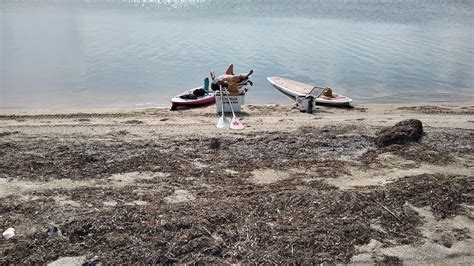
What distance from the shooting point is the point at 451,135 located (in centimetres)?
1056

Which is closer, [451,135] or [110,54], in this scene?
[451,135]

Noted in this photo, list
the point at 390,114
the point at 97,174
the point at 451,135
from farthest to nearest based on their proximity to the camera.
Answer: the point at 390,114 < the point at 451,135 < the point at 97,174

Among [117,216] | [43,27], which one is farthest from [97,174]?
[43,27]

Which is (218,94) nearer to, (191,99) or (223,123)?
(191,99)

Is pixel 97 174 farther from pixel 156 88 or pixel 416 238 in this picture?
pixel 156 88

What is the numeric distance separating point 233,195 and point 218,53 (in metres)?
18.3

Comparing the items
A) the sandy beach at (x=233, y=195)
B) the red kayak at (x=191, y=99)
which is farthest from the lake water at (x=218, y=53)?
the sandy beach at (x=233, y=195)

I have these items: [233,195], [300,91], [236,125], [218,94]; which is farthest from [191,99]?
[233,195]

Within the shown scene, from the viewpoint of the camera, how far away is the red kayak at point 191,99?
14961 millimetres

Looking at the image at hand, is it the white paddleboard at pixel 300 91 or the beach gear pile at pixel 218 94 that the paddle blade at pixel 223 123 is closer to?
the beach gear pile at pixel 218 94

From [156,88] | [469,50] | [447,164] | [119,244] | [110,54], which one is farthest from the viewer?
[469,50]

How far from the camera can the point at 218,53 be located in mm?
24625

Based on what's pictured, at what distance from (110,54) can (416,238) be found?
20.8 metres

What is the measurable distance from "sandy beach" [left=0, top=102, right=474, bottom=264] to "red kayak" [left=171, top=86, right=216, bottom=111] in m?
3.53
